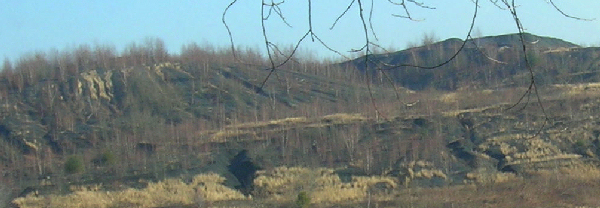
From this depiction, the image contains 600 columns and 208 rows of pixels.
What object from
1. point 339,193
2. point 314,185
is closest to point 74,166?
point 314,185

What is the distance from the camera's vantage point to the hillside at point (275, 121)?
3325 centimetres

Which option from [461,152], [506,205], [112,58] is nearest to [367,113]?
[461,152]

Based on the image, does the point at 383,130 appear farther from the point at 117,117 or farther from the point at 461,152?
the point at 117,117

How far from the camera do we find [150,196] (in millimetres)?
29422

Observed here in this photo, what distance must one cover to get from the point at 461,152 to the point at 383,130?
19.2 feet

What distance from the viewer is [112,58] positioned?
6731cm

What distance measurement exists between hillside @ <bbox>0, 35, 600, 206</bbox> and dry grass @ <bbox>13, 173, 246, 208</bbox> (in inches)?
39.8

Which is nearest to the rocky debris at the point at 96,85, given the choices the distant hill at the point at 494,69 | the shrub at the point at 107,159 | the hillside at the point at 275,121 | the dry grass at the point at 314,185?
the hillside at the point at 275,121

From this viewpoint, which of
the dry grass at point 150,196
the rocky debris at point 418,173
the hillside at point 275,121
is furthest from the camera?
the hillside at point 275,121

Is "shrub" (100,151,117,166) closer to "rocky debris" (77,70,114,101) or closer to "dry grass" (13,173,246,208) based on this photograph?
"dry grass" (13,173,246,208)

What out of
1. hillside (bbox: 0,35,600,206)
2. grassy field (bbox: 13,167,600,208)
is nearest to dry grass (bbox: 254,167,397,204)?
grassy field (bbox: 13,167,600,208)

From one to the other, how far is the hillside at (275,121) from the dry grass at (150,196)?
101cm

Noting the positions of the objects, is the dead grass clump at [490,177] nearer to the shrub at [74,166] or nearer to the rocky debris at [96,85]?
the shrub at [74,166]

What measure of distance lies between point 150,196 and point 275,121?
55.1 feet
